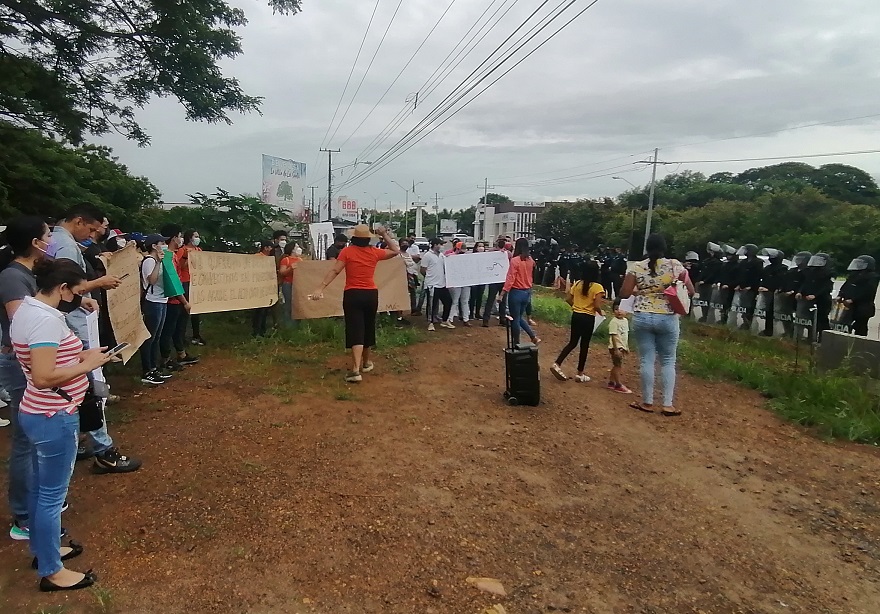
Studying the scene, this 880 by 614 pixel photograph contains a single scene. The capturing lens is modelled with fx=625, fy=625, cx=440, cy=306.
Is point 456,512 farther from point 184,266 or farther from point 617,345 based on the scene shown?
point 184,266

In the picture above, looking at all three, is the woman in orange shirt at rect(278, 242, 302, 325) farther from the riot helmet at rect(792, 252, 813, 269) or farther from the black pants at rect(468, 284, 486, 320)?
the riot helmet at rect(792, 252, 813, 269)

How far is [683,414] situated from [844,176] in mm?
60260

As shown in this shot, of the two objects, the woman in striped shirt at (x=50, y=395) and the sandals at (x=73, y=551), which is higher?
the woman in striped shirt at (x=50, y=395)

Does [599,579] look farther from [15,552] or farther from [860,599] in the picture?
[15,552]

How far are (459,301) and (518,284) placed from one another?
3.68 meters

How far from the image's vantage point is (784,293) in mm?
12148

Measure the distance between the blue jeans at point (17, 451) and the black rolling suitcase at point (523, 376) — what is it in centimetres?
421

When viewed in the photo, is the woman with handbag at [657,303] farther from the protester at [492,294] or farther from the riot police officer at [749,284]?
the riot police officer at [749,284]

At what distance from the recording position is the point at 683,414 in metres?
6.57

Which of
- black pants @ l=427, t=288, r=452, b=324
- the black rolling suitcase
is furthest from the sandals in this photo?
black pants @ l=427, t=288, r=452, b=324

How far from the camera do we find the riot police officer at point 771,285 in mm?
12445

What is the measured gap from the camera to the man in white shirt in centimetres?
1118

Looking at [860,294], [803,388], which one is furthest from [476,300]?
[860,294]

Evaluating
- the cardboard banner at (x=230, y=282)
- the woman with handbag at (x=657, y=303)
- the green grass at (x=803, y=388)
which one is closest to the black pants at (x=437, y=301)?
the cardboard banner at (x=230, y=282)
